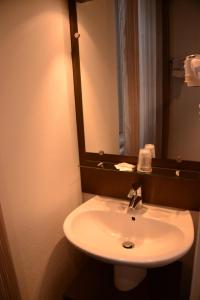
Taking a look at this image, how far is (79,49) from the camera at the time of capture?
1363mm

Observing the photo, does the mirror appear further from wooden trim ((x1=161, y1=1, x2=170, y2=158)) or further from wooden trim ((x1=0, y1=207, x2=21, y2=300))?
wooden trim ((x1=0, y1=207, x2=21, y2=300))

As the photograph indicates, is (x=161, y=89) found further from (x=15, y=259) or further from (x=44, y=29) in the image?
(x=15, y=259)

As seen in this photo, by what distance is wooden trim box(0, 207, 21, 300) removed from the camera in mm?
979

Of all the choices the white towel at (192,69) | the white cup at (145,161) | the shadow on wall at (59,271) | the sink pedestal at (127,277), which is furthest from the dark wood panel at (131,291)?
the white towel at (192,69)

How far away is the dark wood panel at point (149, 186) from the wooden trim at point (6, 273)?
66 centimetres

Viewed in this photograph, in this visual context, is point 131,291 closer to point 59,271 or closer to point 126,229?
point 126,229

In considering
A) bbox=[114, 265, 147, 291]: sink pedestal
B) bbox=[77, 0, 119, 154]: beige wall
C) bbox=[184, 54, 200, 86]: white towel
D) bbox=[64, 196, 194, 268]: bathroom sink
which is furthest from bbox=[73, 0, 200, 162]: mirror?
bbox=[114, 265, 147, 291]: sink pedestal

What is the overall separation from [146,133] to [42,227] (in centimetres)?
77

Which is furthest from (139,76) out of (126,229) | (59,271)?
(59,271)

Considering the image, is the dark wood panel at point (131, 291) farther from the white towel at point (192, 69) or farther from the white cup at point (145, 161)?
the white towel at point (192, 69)

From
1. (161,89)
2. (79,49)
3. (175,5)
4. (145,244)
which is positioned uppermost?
(175,5)

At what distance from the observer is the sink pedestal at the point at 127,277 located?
4.14 feet

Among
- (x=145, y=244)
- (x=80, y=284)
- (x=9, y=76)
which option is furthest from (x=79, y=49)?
(x=80, y=284)

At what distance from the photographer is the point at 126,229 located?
1.32 meters
